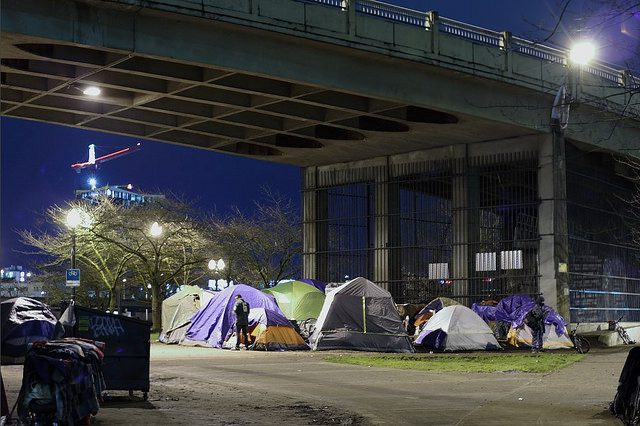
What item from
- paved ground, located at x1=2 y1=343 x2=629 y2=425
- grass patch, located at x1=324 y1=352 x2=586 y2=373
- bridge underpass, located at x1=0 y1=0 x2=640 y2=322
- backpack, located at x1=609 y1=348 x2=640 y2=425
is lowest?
grass patch, located at x1=324 y1=352 x2=586 y2=373

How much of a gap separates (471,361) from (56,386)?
16.3 m

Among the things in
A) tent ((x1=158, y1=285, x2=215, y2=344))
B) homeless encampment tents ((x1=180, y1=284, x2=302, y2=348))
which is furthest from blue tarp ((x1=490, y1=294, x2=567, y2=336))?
tent ((x1=158, y1=285, x2=215, y2=344))

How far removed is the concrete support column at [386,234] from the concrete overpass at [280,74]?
101 inches

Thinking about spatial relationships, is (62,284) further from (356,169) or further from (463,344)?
(463,344)

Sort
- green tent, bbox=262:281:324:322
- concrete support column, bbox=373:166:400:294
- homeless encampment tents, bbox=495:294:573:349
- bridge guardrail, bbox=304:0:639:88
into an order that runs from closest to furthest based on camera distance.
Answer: bridge guardrail, bbox=304:0:639:88
homeless encampment tents, bbox=495:294:573:349
green tent, bbox=262:281:324:322
concrete support column, bbox=373:166:400:294

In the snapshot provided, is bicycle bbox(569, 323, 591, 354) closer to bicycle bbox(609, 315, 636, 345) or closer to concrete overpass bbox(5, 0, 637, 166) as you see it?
bicycle bbox(609, 315, 636, 345)

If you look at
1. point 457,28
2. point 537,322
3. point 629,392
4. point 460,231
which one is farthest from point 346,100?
point 629,392

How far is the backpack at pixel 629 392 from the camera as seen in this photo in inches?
453

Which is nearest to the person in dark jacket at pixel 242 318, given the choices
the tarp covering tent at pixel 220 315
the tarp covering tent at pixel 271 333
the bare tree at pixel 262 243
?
the tarp covering tent at pixel 271 333

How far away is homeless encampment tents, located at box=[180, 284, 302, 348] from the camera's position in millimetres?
31506

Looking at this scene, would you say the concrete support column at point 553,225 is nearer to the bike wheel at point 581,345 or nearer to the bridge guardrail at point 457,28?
the bridge guardrail at point 457,28

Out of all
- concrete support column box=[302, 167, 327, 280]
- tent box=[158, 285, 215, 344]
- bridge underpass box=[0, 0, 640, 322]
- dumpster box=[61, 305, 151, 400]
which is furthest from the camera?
concrete support column box=[302, 167, 327, 280]

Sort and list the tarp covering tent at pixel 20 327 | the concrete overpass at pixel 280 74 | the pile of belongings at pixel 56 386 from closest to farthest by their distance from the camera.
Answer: the pile of belongings at pixel 56 386 → the tarp covering tent at pixel 20 327 → the concrete overpass at pixel 280 74

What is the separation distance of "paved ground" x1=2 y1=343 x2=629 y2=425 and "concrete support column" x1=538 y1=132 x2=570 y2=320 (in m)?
11.3
